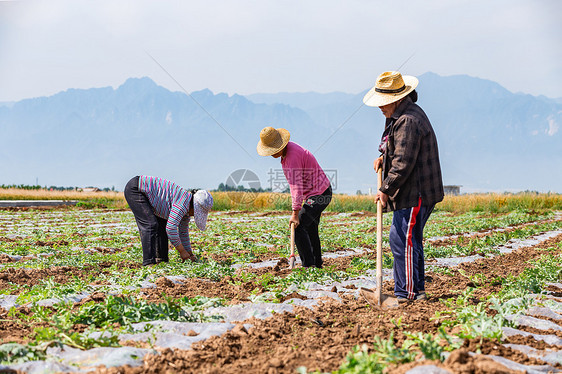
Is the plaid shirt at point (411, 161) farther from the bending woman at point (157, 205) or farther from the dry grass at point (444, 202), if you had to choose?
the dry grass at point (444, 202)

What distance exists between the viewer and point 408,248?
459cm

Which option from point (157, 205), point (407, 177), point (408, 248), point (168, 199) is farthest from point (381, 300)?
point (157, 205)

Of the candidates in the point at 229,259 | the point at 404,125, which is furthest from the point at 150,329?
the point at 229,259

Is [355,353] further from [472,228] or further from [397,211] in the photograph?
[472,228]

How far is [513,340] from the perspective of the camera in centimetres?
330

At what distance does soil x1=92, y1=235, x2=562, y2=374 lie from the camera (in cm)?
279

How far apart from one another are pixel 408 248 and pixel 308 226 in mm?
1948

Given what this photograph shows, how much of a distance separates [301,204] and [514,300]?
276 centimetres

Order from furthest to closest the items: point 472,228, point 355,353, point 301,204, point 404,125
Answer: point 472,228
point 301,204
point 404,125
point 355,353

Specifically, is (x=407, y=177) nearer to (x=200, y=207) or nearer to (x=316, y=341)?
(x=316, y=341)

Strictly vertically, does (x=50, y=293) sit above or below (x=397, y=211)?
below

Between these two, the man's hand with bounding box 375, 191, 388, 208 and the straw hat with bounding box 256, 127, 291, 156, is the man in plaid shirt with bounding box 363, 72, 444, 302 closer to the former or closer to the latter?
the man's hand with bounding box 375, 191, 388, 208

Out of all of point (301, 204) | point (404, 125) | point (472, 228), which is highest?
point (404, 125)

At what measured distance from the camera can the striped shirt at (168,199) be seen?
650cm
